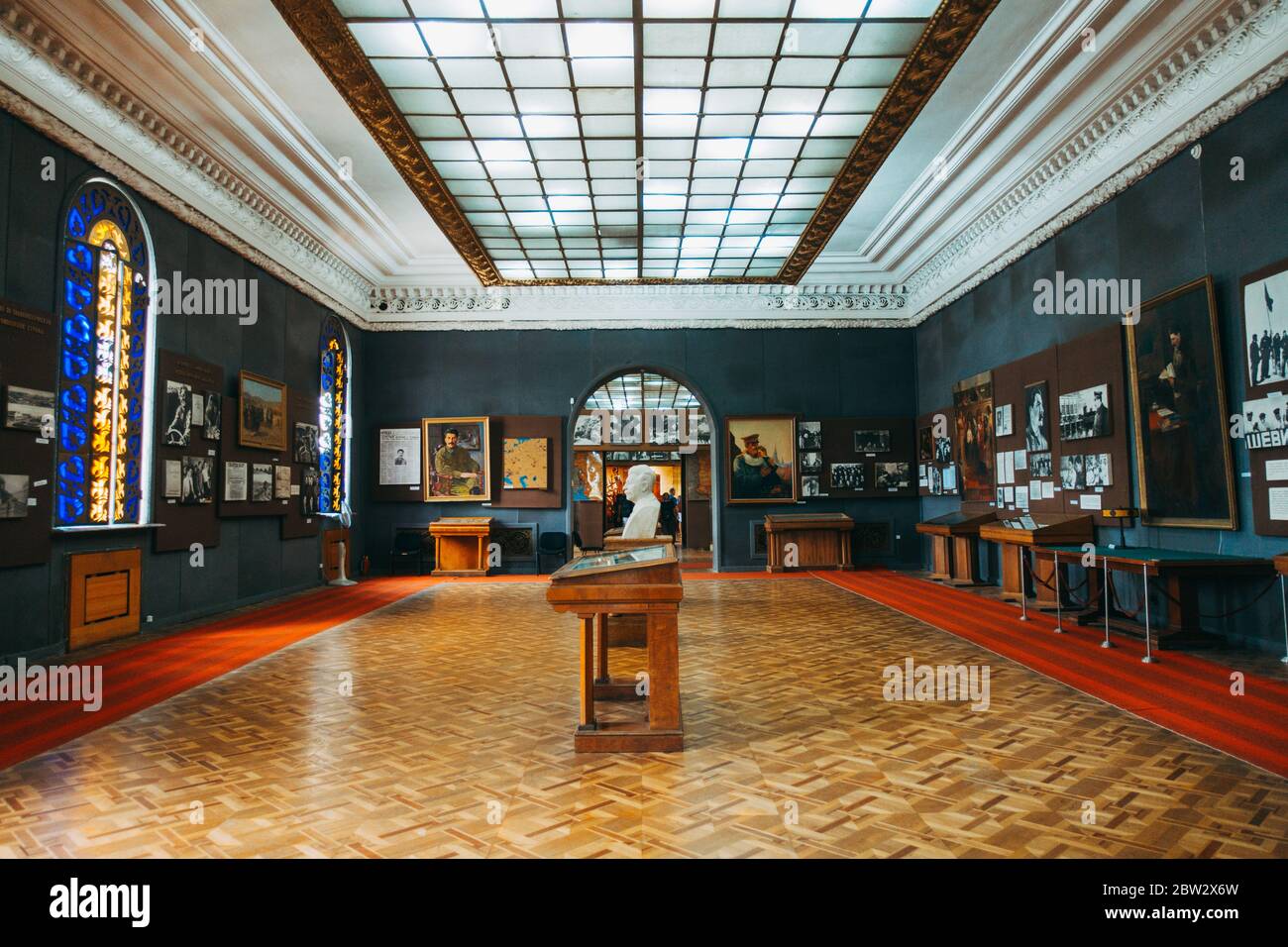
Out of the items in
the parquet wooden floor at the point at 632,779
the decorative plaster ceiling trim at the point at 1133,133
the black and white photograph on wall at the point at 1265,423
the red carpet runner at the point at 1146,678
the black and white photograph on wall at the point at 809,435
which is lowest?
the red carpet runner at the point at 1146,678

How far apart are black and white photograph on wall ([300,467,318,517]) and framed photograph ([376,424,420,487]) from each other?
97.9 inches

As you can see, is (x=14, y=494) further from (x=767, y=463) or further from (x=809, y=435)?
(x=809, y=435)

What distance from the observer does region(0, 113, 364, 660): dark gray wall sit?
6.50m

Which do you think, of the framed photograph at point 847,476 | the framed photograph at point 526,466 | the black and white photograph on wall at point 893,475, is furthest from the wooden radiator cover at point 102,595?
the black and white photograph on wall at point 893,475

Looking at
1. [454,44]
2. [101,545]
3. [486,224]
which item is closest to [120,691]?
[101,545]

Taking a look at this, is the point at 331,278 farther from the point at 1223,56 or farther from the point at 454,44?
the point at 1223,56

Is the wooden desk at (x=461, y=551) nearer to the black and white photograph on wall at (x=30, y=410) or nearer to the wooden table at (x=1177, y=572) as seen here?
the black and white photograph on wall at (x=30, y=410)

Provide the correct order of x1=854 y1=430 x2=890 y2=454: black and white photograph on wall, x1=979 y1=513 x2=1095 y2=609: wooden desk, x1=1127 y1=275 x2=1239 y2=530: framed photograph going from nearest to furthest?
1. x1=1127 y1=275 x2=1239 y2=530: framed photograph
2. x1=979 y1=513 x2=1095 y2=609: wooden desk
3. x1=854 y1=430 x2=890 y2=454: black and white photograph on wall

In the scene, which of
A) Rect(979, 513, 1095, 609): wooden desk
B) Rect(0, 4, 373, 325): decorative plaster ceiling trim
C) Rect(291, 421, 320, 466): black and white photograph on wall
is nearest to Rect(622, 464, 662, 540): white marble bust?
Rect(979, 513, 1095, 609): wooden desk

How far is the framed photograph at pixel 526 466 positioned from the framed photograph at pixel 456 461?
0.41m

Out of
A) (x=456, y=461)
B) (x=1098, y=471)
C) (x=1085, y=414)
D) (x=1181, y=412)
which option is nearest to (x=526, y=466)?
(x=456, y=461)

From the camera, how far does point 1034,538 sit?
333 inches

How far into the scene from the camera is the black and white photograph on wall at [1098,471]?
8641mm

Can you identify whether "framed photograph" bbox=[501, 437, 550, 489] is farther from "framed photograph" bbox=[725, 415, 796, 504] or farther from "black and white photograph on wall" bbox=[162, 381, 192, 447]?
"black and white photograph on wall" bbox=[162, 381, 192, 447]
